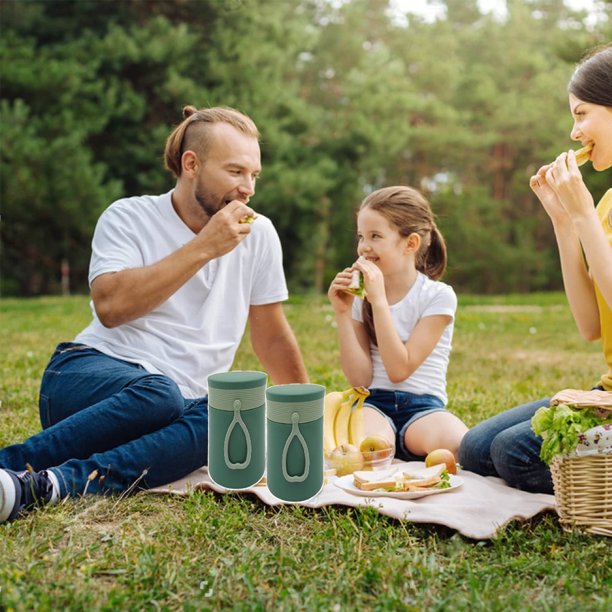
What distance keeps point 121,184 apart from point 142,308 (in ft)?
41.5

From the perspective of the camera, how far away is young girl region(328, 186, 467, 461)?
329 cm

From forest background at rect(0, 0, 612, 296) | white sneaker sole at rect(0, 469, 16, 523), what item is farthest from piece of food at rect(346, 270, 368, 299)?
forest background at rect(0, 0, 612, 296)

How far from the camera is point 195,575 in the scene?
2.11 metres

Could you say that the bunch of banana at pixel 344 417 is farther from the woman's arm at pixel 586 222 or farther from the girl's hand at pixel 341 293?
the woman's arm at pixel 586 222

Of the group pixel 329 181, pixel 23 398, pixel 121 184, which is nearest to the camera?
pixel 23 398

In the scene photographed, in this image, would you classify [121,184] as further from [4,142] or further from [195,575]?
[195,575]

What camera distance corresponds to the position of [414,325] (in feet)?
11.5

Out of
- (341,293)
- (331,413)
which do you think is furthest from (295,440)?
(341,293)

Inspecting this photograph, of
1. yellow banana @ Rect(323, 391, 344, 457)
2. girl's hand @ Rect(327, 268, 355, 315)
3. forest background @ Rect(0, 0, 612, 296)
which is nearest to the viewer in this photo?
yellow banana @ Rect(323, 391, 344, 457)

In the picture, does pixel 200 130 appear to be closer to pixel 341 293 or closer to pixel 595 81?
pixel 341 293

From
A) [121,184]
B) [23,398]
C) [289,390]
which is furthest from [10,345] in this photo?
[121,184]

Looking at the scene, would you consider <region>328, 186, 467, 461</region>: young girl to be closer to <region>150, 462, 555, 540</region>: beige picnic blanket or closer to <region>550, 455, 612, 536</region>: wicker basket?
<region>150, 462, 555, 540</region>: beige picnic blanket

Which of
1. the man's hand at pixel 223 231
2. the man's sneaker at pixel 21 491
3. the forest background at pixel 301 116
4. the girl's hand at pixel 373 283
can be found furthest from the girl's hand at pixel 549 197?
the forest background at pixel 301 116

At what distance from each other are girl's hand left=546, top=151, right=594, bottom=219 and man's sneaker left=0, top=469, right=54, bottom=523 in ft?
6.03
